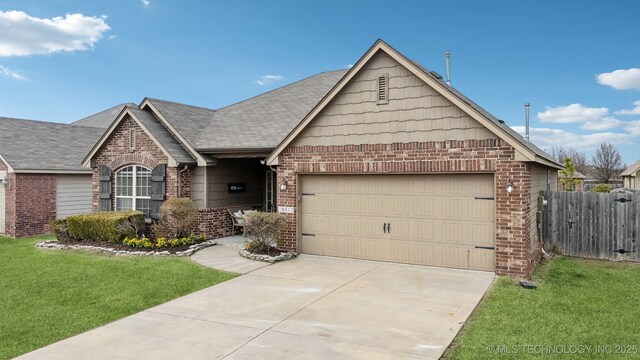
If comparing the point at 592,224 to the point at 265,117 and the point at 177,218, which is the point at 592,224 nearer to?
the point at 265,117

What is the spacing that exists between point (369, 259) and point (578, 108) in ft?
209

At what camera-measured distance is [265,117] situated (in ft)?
51.3

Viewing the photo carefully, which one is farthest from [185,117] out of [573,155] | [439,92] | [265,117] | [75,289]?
[573,155]

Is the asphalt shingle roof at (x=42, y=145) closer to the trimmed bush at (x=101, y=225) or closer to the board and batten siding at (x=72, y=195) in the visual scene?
the board and batten siding at (x=72, y=195)

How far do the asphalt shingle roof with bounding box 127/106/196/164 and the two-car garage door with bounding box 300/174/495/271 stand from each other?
463 cm

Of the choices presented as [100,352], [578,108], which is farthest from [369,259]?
[578,108]

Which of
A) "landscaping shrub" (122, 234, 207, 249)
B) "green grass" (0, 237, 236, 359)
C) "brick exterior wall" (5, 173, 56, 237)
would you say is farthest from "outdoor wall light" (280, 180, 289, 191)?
"brick exterior wall" (5, 173, 56, 237)

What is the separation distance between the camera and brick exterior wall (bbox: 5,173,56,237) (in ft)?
54.1

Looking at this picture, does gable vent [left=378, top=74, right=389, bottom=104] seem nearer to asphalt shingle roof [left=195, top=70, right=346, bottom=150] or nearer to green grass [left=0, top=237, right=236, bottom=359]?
asphalt shingle roof [left=195, top=70, right=346, bottom=150]

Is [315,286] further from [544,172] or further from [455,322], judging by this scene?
[544,172]

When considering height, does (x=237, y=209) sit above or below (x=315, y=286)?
above

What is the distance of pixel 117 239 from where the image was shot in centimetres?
1299

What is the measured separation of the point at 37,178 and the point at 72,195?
159 cm

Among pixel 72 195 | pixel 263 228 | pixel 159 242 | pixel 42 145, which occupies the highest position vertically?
pixel 42 145
